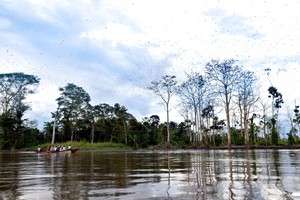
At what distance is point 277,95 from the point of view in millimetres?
47500

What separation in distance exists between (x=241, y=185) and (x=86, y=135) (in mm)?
64186

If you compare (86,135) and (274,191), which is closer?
(274,191)

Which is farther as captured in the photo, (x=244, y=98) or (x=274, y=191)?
(x=244, y=98)

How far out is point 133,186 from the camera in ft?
20.4

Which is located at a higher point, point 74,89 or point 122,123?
point 74,89

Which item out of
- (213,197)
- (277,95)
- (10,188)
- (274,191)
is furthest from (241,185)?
(277,95)

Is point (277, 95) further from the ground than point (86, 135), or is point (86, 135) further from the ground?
point (277, 95)

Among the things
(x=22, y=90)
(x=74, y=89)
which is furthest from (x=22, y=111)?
(x=74, y=89)

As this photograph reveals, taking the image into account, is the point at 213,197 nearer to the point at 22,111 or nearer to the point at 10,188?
the point at 10,188

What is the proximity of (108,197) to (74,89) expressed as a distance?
2405 inches

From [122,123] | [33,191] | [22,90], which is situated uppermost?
[22,90]

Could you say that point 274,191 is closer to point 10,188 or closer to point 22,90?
point 10,188

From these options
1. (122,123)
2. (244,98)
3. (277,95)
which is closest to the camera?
(244,98)

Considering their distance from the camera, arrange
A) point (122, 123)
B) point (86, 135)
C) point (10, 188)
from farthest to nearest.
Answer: point (86, 135) → point (122, 123) → point (10, 188)
